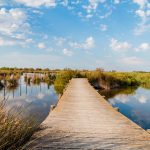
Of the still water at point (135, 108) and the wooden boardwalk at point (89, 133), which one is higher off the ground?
the wooden boardwalk at point (89, 133)

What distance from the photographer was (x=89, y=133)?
571cm

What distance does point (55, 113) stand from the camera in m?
7.91

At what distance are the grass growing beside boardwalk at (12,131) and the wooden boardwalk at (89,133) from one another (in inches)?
8.5

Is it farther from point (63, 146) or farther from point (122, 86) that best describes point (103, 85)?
point (63, 146)

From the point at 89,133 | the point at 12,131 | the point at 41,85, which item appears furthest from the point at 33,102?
the point at 12,131

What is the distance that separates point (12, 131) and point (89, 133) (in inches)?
76.3

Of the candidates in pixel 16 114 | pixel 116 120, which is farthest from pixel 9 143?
pixel 116 120

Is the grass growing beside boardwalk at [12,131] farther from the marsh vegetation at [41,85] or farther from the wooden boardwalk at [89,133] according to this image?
the wooden boardwalk at [89,133]

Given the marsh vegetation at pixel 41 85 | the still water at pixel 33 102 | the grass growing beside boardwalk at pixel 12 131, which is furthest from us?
the still water at pixel 33 102

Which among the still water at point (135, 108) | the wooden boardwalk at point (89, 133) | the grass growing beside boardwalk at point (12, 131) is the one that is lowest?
the still water at point (135, 108)

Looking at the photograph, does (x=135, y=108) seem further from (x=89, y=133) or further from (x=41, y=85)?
(x=41, y=85)

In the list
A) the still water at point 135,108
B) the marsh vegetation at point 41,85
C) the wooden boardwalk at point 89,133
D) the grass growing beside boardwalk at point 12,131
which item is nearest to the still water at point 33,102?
the marsh vegetation at point 41,85

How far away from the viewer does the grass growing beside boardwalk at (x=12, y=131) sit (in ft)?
13.0

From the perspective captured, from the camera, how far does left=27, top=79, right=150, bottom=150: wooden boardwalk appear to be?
15.8 feet
